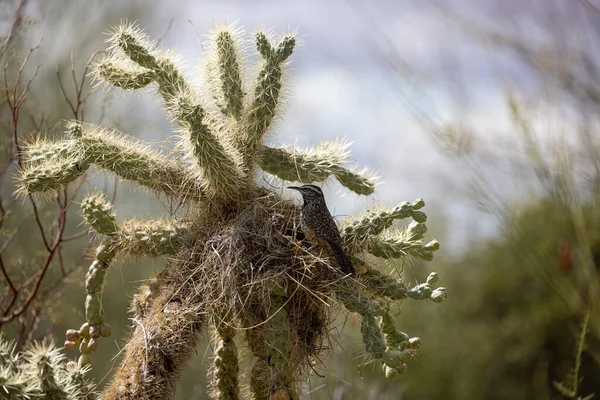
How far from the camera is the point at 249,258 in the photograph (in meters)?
2.07

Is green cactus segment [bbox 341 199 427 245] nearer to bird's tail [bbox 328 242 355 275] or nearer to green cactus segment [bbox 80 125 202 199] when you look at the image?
bird's tail [bbox 328 242 355 275]

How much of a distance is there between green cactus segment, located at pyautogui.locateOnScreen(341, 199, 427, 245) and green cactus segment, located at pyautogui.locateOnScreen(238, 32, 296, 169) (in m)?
0.42

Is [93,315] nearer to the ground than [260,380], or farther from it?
farther from it

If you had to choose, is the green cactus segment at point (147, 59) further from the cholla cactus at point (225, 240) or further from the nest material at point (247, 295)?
the nest material at point (247, 295)

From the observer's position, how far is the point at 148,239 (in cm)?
217

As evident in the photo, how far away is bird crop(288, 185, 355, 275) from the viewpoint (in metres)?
2.04

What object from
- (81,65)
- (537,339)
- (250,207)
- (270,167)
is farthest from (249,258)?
(537,339)

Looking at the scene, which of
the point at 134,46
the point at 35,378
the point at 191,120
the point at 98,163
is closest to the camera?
the point at 35,378

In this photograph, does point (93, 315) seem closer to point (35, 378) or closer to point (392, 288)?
point (35, 378)

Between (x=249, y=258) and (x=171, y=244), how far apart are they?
0.28 meters

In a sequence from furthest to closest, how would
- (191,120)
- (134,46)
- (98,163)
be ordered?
(134,46), (98,163), (191,120)

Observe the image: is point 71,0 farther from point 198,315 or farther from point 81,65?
point 198,315

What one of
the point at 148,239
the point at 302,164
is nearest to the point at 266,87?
the point at 302,164

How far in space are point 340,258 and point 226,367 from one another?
548 millimetres
